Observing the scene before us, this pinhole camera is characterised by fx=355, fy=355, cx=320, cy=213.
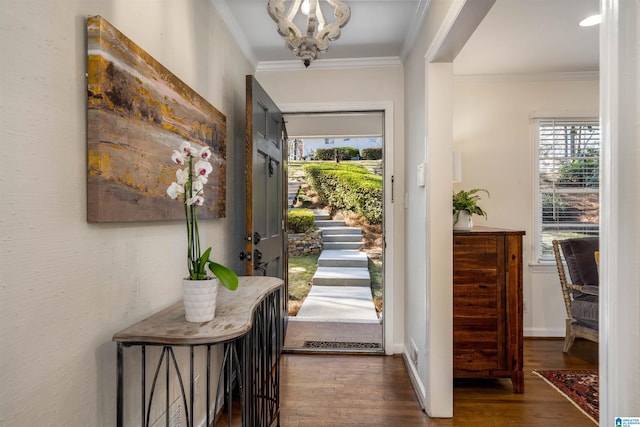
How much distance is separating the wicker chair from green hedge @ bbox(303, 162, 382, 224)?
583 centimetres

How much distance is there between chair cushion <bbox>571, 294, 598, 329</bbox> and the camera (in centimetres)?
282

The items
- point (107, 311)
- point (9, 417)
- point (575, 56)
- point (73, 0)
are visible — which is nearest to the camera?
point (9, 417)

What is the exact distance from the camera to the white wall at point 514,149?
343cm

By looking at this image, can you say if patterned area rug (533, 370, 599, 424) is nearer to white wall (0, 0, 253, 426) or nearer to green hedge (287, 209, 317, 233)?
white wall (0, 0, 253, 426)

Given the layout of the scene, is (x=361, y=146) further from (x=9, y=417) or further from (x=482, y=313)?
(x=9, y=417)

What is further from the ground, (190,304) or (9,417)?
(190,304)

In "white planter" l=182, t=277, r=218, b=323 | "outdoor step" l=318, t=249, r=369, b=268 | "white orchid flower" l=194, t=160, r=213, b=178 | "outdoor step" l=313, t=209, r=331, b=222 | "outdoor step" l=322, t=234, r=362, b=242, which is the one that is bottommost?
"outdoor step" l=318, t=249, r=369, b=268

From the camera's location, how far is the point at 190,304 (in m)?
1.24

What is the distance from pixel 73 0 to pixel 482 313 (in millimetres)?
2583

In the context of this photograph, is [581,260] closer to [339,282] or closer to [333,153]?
[339,282]

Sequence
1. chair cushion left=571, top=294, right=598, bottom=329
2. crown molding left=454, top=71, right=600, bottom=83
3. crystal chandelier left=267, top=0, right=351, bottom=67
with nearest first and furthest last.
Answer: crystal chandelier left=267, top=0, right=351, bottom=67 → chair cushion left=571, top=294, right=598, bottom=329 → crown molding left=454, top=71, right=600, bottom=83

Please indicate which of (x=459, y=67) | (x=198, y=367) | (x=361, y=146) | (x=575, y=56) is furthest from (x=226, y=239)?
(x=361, y=146)

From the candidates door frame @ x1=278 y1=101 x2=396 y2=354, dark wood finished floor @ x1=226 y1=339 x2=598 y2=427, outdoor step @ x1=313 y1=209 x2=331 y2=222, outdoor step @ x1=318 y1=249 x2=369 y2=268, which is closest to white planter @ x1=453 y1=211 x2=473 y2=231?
door frame @ x1=278 y1=101 x2=396 y2=354

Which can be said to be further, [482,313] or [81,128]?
[482,313]
